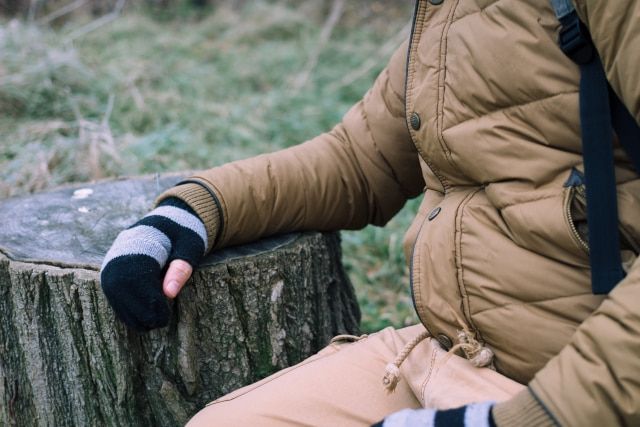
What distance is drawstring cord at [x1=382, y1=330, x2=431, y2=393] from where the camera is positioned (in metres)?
1.40

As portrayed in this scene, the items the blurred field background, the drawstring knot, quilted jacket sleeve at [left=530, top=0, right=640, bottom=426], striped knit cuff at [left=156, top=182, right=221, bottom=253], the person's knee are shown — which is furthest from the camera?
the blurred field background

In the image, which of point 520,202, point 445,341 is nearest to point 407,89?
point 520,202

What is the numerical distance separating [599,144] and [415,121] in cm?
41

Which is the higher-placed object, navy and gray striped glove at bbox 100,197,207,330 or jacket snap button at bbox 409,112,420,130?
jacket snap button at bbox 409,112,420,130

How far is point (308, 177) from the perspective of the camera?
1.90 metres

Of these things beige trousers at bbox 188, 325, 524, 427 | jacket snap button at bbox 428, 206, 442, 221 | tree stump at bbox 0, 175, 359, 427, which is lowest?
tree stump at bbox 0, 175, 359, 427

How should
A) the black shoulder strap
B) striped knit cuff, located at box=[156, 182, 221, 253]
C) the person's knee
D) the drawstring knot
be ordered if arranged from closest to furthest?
the black shoulder strap, the drawstring knot, the person's knee, striped knit cuff, located at box=[156, 182, 221, 253]

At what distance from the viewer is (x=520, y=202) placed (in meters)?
1.28

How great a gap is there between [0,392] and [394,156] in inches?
48.5

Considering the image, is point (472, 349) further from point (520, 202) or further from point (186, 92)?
point (186, 92)

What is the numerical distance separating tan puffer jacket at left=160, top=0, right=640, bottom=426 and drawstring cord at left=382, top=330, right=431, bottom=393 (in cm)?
6

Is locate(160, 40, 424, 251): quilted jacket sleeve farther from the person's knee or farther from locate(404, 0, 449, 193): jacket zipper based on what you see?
the person's knee

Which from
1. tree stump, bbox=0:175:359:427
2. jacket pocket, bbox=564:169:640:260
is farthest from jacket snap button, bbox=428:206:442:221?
tree stump, bbox=0:175:359:427

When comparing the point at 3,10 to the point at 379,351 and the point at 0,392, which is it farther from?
the point at 379,351
